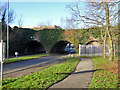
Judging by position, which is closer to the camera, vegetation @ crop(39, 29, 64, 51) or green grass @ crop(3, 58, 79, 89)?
green grass @ crop(3, 58, 79, 89)

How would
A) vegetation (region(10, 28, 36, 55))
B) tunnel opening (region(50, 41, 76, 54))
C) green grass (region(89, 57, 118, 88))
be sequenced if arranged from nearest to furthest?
green grass (region(89, 57, 118, 88)) < vegetation (region(10, 28, 36, 55)) < tunnel opening (region(50, 41, 76, 54))

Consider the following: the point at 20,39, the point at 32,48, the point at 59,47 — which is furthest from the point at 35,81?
the point at 59,47

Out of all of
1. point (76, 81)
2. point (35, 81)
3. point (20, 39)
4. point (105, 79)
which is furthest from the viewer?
point (20, 39)

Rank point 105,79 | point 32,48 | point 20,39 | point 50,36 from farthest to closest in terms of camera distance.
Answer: point 32,48
point 50,36
point 20,39
point 105,79

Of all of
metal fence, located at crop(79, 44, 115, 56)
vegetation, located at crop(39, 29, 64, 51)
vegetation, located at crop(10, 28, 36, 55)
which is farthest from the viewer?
vegetation, located at crop(39, 29, 64, 51)

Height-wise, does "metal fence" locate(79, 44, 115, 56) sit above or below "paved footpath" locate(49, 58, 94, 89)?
above

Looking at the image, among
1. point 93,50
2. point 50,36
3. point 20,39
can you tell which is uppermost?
point 50,36

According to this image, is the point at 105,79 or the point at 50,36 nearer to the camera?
the point at 105,79

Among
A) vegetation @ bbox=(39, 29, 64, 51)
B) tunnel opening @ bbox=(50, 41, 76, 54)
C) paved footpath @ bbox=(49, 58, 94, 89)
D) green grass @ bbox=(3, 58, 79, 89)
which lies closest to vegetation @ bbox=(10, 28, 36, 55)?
vegetation @ bbox=(39, 29, 64, 51)

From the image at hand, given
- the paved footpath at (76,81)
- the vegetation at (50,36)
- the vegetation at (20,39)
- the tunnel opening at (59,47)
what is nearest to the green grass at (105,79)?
the paved footpath at (76,81)

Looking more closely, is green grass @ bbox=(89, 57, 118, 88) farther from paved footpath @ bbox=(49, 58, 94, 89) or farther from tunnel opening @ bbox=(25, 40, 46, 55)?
tunnel opening @ bbox=(25, 40, 46, 55)

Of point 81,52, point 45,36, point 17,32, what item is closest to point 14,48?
point 17,32

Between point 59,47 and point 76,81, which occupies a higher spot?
point 59,47

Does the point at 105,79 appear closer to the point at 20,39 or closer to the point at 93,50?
the point at 93,50
